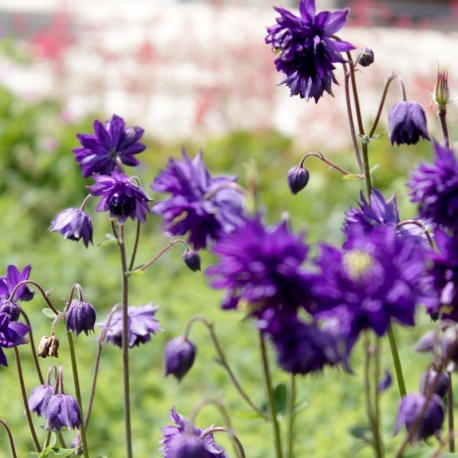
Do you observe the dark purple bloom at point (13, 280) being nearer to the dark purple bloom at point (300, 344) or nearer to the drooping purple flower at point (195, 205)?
the drooping purple flower at point (195, 205)

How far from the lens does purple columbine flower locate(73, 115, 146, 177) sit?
1842 millimetres

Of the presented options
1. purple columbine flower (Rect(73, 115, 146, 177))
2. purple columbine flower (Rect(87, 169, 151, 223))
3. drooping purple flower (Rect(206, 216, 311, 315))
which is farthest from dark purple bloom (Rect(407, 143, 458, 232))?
Answer: purple columbine flower (Rect(73, 115, 146, 177))

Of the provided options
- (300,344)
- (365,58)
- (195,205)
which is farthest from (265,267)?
(365,58)

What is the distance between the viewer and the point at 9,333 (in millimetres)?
1720

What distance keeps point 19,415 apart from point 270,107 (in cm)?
384

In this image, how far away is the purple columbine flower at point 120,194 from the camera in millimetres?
1682

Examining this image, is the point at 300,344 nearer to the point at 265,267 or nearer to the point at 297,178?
the point at 265,267

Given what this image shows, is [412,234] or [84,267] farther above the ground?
[412,234]

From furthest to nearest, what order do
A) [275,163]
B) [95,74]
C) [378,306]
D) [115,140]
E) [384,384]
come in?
[95,74]
[275,163]
[384,384]
[115,140]
[378,306]

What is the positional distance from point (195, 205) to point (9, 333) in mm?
546

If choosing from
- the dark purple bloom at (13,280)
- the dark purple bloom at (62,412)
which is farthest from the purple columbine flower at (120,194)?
the dark purple bloom at (62,412)

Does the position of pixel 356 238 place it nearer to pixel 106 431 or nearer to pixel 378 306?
pixel 378 306

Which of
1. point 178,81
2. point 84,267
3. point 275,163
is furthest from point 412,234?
point 178,81

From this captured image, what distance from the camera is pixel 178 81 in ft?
26.9
